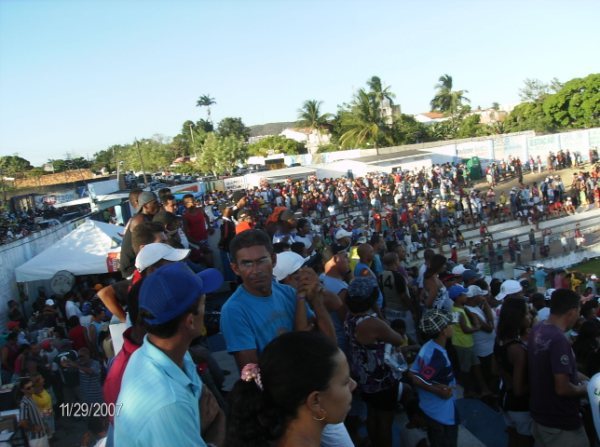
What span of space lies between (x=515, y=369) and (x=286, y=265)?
1.71 m

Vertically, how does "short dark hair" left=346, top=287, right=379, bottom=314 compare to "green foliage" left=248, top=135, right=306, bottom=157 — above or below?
below

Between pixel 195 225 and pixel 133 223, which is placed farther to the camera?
pixel 195 225

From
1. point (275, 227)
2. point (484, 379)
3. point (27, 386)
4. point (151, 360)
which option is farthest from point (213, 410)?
point (275, 227)

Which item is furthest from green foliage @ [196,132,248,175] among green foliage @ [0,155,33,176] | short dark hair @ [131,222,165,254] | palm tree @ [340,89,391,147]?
short dark hair @ [131,222,165,254]

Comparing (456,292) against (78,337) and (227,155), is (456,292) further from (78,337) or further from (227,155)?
(227,155)

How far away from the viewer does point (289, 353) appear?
5.41ft

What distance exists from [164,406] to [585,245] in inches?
850

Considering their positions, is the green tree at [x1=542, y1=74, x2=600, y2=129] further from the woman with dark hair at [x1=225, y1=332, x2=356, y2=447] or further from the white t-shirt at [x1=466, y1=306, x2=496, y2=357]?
the woman with dark hair at [x1=225, y1=332, x2=356, y2=447]

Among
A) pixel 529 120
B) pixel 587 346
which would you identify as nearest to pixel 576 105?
pixel 529 120

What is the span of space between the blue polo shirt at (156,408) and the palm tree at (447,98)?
68.1 meters

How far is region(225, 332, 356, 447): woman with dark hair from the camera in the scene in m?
1.63

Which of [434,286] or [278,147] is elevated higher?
[278,147]

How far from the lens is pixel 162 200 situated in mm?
7129

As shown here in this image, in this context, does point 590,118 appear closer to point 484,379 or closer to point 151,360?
point 484,379
